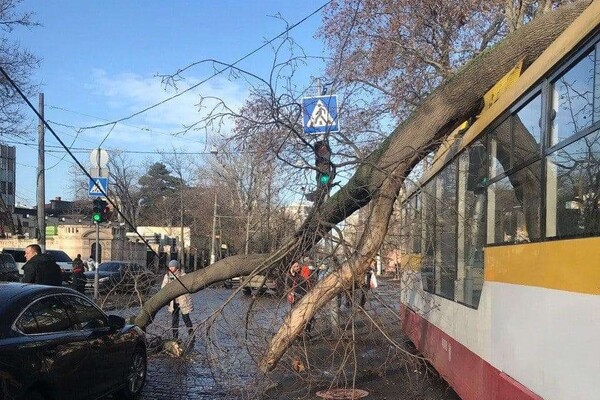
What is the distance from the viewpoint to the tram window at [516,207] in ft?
14.1

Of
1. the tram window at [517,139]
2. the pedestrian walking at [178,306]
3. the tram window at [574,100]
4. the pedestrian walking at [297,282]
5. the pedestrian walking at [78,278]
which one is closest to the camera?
the tram window at [574,100]

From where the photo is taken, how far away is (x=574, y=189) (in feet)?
11.9

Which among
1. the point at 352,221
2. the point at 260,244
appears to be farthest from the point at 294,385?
the point at 352,221

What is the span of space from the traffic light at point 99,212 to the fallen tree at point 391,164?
429 inches

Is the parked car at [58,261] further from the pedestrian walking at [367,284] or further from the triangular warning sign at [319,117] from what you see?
the triangular warning sign at [319,117]

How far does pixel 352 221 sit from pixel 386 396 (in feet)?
8.14

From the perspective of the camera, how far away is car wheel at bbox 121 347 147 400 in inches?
305

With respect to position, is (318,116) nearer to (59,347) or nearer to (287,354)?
(287,354)

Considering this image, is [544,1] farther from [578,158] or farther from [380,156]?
[578,158]

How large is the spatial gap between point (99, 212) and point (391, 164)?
12.0m

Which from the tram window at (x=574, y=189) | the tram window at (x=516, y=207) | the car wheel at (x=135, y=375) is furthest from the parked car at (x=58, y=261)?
the tram window at (x=574, y=189)

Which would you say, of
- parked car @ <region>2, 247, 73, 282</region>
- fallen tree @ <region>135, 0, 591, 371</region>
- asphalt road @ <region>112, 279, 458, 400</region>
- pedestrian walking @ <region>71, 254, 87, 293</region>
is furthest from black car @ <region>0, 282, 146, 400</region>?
parked car @ <region>2, 247, 73, 282</region>

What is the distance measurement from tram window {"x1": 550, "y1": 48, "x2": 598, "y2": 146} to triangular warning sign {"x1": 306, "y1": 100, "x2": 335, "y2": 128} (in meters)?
3.45

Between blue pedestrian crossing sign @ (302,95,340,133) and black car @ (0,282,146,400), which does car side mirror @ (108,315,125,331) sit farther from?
blue pedestrian crossing sign @ (302,95,340,133)
